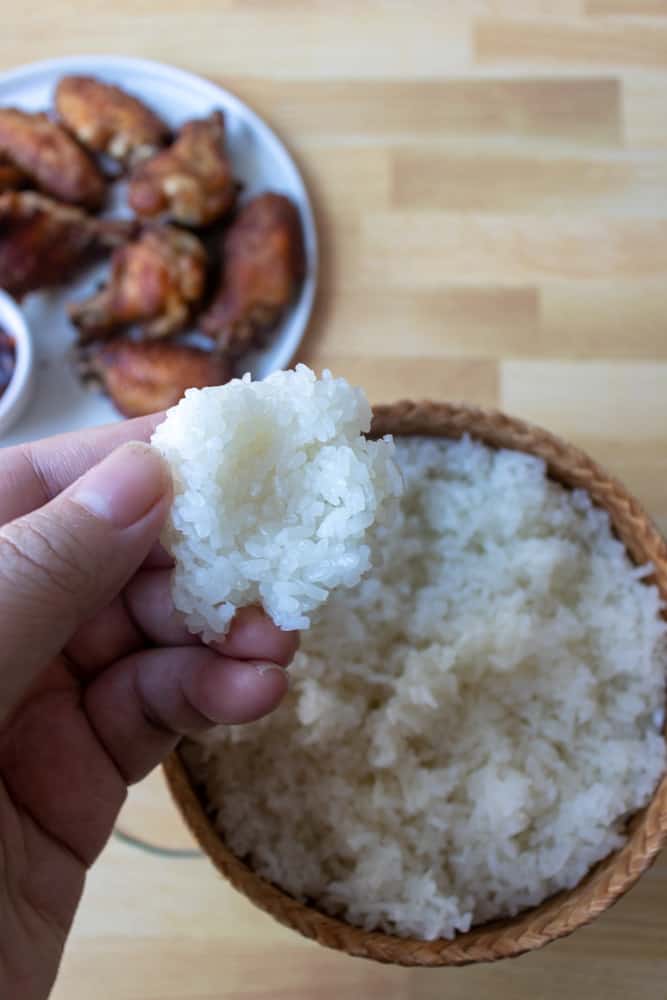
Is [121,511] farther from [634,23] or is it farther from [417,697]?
[634,23]

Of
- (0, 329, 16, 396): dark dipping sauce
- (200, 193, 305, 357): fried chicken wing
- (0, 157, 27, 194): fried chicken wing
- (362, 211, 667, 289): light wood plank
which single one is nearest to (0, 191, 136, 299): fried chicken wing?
(0, 157, 27, 194): fried chicken wing

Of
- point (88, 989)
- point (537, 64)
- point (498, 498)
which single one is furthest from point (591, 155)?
point (88, 989)

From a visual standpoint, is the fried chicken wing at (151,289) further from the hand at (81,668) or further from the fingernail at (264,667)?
the fingernail at (264,667)

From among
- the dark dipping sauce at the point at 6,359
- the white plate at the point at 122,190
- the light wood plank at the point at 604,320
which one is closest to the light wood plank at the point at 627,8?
the light wood plank at the point at 604,320

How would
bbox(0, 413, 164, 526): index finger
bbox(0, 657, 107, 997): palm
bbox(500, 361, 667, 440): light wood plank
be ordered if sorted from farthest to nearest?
bbox(500, 361, 667, 440): light wood plank, bbox(0, 413, 164, 526): index finger, bbox(0, 657, 107, 997): palm

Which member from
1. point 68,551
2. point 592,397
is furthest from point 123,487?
point 592,397

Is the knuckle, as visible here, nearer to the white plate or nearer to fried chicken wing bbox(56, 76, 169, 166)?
the white plate
